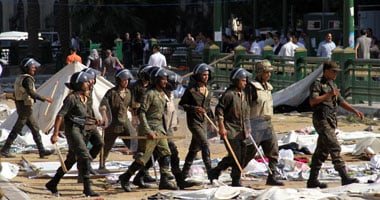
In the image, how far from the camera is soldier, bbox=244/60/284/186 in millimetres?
14320

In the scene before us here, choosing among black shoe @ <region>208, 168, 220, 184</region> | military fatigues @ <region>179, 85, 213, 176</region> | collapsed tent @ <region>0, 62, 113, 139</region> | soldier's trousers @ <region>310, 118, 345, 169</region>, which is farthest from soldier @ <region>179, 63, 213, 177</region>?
collapsed tent @ <region>0, 62, 113, 139</region>

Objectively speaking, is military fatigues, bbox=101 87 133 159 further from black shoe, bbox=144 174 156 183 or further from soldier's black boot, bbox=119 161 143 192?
soldier's black boot, bbox=119 161 143 192

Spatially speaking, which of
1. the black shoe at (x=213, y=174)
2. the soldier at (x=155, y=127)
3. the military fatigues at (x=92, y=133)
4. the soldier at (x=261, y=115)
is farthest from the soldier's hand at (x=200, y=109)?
the military fatigues at (x=92, y=133)

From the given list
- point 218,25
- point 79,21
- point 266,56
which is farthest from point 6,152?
point 79,21

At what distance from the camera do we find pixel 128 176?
46.3ft

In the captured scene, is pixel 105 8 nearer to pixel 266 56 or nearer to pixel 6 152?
pixel 266 56

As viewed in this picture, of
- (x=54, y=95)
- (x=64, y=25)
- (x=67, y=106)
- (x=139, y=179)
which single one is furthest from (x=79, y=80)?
(x=64, y=25)

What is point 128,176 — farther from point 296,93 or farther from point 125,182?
point 296,93

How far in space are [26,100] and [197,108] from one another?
15.2 ft

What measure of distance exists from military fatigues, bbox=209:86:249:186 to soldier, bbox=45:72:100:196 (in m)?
1.66

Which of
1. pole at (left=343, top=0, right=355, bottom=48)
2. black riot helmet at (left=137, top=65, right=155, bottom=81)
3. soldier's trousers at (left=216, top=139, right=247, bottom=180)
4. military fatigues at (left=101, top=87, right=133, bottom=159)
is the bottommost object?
soldier's trousers at (left=216, top=139, right=247, bottom=180)

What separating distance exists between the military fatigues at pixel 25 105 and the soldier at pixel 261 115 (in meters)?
4.69

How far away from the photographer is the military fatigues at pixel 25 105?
17953mm

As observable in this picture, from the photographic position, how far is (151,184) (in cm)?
1483
